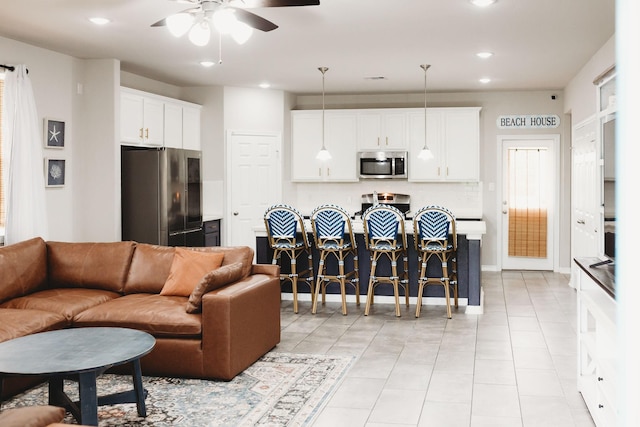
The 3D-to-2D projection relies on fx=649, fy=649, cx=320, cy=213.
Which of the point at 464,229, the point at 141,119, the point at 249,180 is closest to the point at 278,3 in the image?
the point at 464,229

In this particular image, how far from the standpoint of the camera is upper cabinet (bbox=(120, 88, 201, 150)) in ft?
23.5

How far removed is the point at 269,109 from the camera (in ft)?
29.9

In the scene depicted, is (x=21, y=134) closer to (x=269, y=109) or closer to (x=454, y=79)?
(x=269, y=109)

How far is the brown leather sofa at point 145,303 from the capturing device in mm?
4176

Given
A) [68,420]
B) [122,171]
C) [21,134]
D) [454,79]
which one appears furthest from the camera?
[454,79]

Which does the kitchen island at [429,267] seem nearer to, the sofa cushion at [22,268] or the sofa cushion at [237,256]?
the sofa cushion at [237,256]

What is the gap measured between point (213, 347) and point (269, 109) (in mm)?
5461

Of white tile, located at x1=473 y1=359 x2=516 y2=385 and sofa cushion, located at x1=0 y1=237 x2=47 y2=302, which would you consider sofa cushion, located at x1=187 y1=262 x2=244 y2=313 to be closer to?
sofa cushion, located at x1=0 y1=237 x2=47 y2=302

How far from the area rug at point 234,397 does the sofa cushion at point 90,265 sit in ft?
3.34

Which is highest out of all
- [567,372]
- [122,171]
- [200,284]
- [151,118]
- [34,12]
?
[34,12]

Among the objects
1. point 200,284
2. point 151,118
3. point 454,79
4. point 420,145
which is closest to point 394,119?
point 420,145

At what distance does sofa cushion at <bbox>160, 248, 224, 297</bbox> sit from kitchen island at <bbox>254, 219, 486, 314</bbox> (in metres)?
1.89

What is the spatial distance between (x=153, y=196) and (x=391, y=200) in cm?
372

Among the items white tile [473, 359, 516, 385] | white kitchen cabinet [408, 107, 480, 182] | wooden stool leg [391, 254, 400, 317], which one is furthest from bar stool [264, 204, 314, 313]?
white kitchen cabinet [408, 107, 480, 182]
